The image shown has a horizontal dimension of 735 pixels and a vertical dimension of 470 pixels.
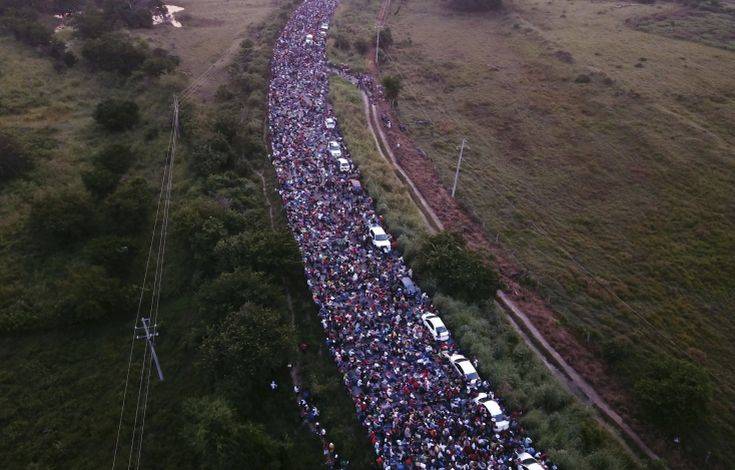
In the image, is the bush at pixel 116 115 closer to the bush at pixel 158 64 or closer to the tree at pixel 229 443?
the bush at pixel 158 64

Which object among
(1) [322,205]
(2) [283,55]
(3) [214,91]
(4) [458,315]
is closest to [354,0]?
(2) [283,55]

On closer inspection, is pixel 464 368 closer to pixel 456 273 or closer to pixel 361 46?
pixel 456 273

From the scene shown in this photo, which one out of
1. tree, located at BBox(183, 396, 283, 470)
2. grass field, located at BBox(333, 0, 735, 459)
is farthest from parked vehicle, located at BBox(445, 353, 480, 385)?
tree, located at BBox(183, 396, 283, 470)

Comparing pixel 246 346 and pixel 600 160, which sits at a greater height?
pixel 600 160

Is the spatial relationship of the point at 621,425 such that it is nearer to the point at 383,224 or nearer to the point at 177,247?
the point at 383,224

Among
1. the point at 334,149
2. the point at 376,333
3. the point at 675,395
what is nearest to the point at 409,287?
the point at 376,333

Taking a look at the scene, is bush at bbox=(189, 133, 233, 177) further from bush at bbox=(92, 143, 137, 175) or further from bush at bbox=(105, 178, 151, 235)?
bush at bbox=(105, 178, 151, 235)

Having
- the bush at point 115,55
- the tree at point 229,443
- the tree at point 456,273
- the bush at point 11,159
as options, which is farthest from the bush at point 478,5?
the tree at point 229,443
